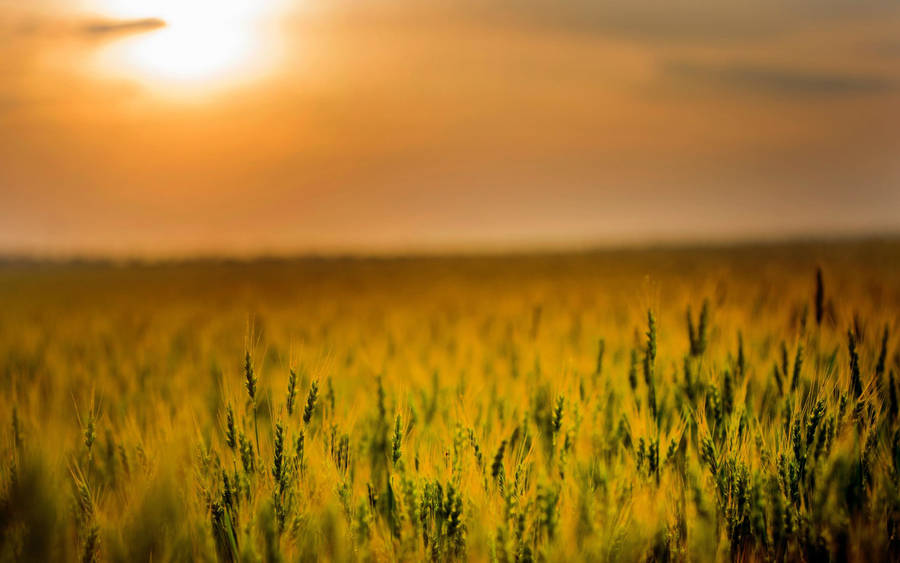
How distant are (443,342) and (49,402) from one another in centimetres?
277

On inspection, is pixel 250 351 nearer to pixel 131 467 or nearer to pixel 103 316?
pixel 131 467

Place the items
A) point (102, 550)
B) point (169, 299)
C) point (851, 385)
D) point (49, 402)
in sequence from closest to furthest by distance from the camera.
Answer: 1. point (102, 550)
2. point (851, 385)
3. point (49, 402)
4. point (169, 299)

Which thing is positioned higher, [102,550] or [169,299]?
[169,299]

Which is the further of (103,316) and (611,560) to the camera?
(103,316)

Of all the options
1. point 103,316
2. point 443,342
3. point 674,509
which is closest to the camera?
point 674,509

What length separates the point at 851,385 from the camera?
2.79 metres

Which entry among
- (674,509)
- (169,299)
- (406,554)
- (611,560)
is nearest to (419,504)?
(406,554)

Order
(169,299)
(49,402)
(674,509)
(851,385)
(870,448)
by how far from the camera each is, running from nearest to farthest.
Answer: (674,509), (870,448), (851,385), (49,402), (169,299)

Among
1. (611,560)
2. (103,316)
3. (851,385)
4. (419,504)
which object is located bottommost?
(611,560)

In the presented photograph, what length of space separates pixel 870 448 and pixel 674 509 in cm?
83

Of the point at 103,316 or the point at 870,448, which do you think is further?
the point at 103,316

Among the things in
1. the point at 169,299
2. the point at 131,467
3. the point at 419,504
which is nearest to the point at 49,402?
the point at 131,467

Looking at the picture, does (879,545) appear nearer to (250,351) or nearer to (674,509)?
(674,509)

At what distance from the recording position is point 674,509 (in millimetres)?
2367
